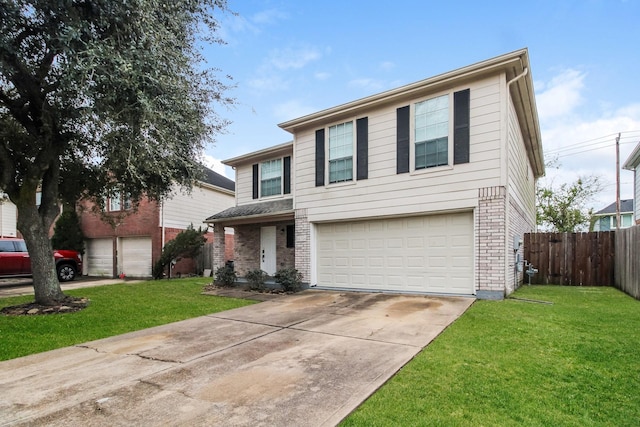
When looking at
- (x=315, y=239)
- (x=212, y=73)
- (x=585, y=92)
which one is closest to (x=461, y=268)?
(x=315, y=239)

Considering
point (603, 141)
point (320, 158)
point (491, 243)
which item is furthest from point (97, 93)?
point (603, 141)

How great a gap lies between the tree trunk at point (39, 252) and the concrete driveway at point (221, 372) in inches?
139

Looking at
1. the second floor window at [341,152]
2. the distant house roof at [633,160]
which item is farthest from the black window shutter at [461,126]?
the distant house roof at [633,160]

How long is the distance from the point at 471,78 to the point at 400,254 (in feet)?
15.0

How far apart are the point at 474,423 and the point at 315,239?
848cm

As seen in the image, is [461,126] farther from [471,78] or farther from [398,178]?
[398,178]

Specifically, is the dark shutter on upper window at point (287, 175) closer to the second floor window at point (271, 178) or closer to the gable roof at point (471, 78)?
the second floor window at point (271, 178)

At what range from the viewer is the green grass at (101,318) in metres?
5.18

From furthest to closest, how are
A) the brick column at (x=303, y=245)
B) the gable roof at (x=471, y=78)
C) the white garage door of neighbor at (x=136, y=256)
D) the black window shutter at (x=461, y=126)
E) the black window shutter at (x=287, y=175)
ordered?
the white garage door of neighbor at (x=136, y=256)
the black window shutter at (x=287, y=175)
the brick column at (x=303, y=245)
the black window shutter at (x=461, y=126)
the gable roof at (x=471, y=78)

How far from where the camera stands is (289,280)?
33.3 ft

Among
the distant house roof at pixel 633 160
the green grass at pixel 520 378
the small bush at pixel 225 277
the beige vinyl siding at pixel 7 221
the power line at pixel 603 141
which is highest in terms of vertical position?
the power line at pixel 603 141

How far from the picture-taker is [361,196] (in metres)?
9.80

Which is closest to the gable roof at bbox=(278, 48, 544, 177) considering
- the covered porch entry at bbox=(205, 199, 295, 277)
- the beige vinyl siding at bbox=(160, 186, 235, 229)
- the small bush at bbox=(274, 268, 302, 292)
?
the covered porch entry at bbox=(205, 199, 295, 277)

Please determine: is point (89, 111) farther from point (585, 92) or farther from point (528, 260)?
point (585, 92)
